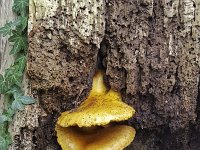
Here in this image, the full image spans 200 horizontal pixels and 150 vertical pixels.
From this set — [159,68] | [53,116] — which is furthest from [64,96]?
[159,68]

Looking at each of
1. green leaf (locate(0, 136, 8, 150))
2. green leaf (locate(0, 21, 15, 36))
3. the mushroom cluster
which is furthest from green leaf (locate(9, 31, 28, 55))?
green leaf (locate(0, 136, 8, 150))

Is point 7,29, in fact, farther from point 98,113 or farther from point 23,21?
point 98,113

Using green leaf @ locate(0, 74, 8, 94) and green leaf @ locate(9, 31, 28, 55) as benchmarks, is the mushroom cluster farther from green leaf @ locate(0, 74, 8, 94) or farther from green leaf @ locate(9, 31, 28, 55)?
green leaf @ locate(9, 31, 28, 55)

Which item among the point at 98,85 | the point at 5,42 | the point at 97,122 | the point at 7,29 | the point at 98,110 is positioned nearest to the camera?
the point at 97,122

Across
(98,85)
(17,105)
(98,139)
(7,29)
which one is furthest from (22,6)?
(98,139)

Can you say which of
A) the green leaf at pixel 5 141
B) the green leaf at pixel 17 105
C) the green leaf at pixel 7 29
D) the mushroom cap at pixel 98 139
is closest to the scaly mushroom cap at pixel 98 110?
the mushroom cap at pixel 98 139

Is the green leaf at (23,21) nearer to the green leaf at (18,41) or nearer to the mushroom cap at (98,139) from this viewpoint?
the green leaf at (18,41)

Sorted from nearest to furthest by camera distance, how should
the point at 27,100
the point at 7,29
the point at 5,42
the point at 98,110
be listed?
the point at 98,110 → the point at 27,100 → the point at 7,29 → the point at 5,42
